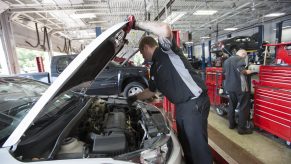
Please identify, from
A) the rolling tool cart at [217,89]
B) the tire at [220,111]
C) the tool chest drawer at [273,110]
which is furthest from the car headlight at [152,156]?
the tire at [220,111]

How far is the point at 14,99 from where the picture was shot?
1763 millimetres

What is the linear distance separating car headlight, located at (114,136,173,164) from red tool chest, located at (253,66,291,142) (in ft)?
8.08

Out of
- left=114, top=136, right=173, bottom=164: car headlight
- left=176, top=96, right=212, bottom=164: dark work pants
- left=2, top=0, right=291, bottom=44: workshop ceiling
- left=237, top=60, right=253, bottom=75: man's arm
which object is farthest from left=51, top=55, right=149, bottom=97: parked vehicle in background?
left=114, top=136, right=173, bottom=164: car headlight

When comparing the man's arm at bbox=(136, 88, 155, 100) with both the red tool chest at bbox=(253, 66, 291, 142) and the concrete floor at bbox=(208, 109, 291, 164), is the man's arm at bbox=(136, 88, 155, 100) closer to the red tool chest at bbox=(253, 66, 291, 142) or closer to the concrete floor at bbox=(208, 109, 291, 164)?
the concrete floor at bbox=(208, 109, 291, 164)

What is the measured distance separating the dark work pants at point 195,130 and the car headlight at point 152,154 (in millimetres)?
426

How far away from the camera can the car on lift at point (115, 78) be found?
19.2ft

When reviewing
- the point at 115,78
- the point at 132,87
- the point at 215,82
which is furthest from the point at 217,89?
the point at 115,78

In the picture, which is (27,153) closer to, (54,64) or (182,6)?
(54,64)

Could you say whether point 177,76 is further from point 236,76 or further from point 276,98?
point 236,76

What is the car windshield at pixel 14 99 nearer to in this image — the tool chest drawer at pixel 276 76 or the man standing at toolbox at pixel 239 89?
the man standing at toolbox at pixel 239 89

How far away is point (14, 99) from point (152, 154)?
1.42 meters

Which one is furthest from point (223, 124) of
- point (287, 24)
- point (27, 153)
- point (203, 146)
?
point (287, 24)

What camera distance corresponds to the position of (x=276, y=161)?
8.43 feet

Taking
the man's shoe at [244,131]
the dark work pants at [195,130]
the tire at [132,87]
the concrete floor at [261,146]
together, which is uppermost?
the dark work pants at [195,130]
